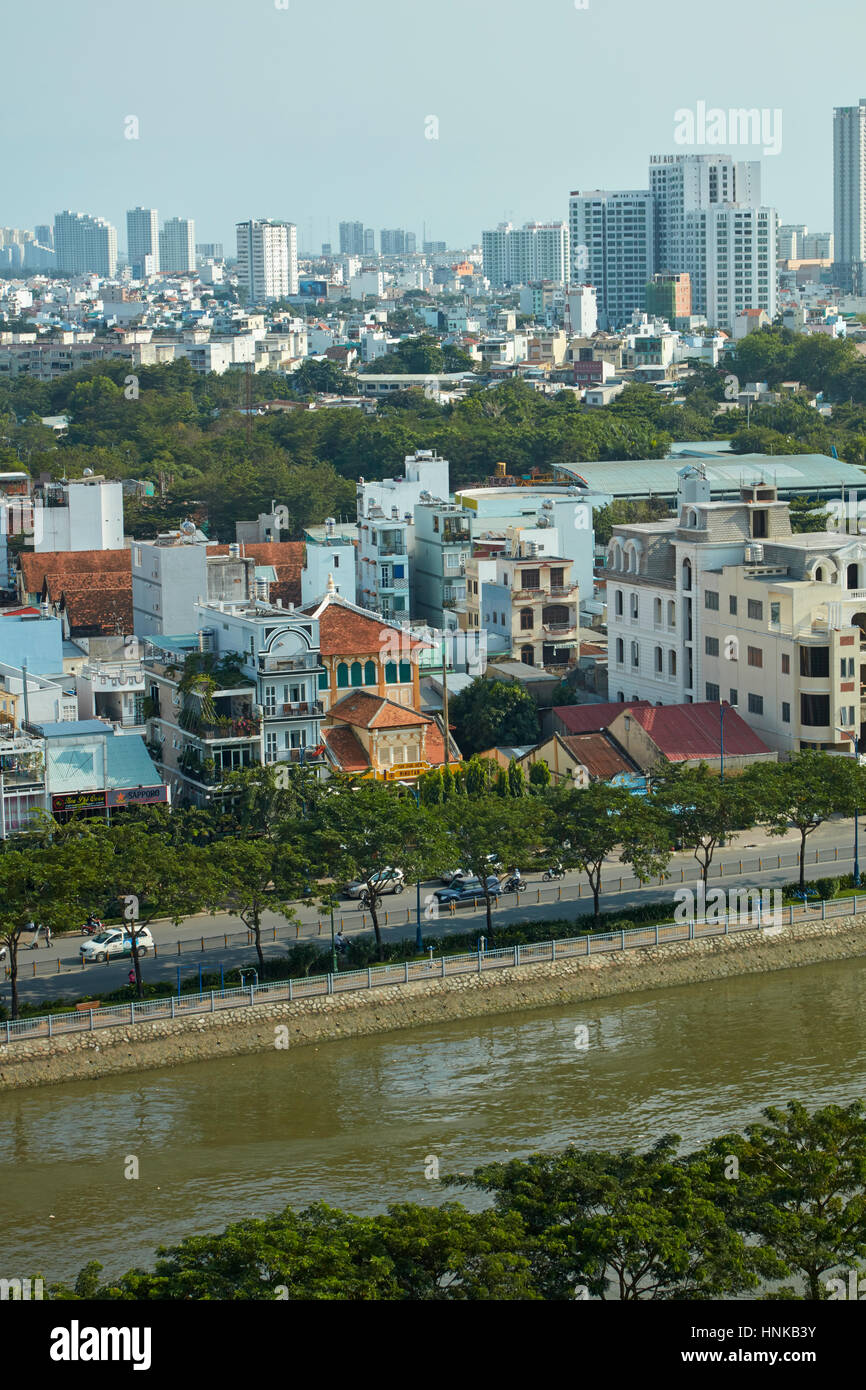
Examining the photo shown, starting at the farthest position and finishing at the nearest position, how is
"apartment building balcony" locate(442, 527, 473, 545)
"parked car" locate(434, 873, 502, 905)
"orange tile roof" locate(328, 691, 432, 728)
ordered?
"apartment building balcony" locate(442, 527, 473, 545) < "orange tile roof" locate(328, 691, 432, 728) < "parked car" locate(434, 873, 502, 905)

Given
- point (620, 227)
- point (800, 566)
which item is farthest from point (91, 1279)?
point (620, 227)

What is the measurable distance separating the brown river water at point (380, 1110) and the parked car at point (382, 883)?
5.33ft

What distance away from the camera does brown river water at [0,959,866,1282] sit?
12.6 meters

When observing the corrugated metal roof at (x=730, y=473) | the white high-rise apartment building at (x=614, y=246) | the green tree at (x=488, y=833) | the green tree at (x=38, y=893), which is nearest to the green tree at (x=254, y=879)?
the green tree at (x=38, y=893)

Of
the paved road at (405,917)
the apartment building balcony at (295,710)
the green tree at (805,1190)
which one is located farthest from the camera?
the apartment building balcony at (295,710)

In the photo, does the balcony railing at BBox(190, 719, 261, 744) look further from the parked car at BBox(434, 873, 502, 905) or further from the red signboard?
the parked car at BBox(434, 873, 502, 905)

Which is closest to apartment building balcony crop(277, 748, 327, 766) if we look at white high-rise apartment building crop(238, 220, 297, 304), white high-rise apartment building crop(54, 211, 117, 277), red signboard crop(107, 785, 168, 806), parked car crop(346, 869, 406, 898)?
red signboard crop(107, 785, 168, 806)

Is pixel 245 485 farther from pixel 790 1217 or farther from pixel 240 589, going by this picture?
pixel 790 1217

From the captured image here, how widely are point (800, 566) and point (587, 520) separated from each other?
9.93 m

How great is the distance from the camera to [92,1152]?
44.4ft

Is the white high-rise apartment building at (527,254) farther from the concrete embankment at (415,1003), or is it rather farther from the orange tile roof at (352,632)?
the concrete embankment at (415,1003)

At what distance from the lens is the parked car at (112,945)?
16922 mm

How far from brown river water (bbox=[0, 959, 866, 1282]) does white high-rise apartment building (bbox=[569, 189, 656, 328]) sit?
86397 millimetres

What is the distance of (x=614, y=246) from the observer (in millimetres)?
103375
